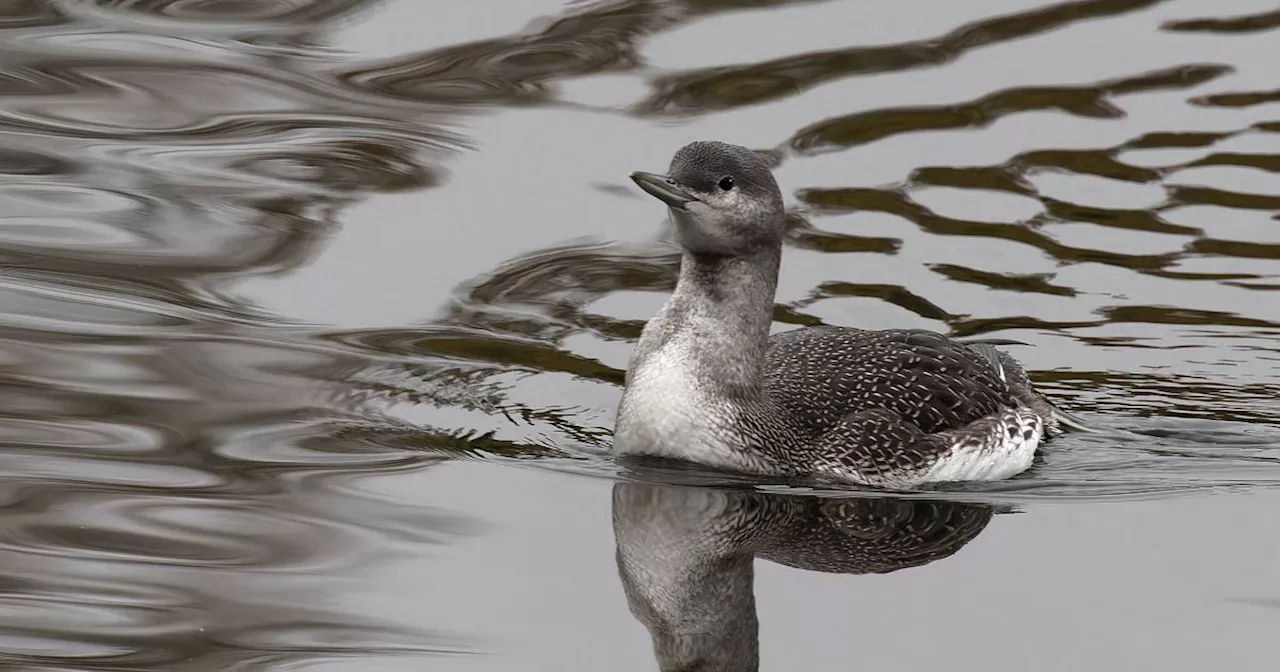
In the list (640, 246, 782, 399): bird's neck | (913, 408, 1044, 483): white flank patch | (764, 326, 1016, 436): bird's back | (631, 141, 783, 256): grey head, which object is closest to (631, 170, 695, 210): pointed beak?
(631, 141, 783, 256): grey head

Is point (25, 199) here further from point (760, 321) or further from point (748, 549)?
point (748, 549)

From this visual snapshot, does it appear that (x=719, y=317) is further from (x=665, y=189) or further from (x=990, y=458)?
(x=990, y=458)

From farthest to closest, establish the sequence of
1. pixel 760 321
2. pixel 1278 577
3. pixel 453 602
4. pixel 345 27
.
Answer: pixel 345 27 → pixel 760 321 → pixel 1278 577 → pixel 453 602

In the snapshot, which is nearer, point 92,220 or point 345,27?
point 92,220

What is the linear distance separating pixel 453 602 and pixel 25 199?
5310mm

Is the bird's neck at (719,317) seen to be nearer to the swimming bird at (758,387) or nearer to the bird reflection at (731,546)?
the swimming bird at (758,387)

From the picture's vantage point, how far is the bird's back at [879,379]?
31.2ft

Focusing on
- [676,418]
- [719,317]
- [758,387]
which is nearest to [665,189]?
[719,317]

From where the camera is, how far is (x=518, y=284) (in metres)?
11.5

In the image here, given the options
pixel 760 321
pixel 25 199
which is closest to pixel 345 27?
pixel 25 199

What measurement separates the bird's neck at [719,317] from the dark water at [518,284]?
1.57ft

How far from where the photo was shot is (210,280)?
11.1m

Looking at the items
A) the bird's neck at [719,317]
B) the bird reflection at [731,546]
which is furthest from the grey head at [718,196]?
the bird reflection at [731,546]

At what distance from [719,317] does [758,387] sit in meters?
0.37
